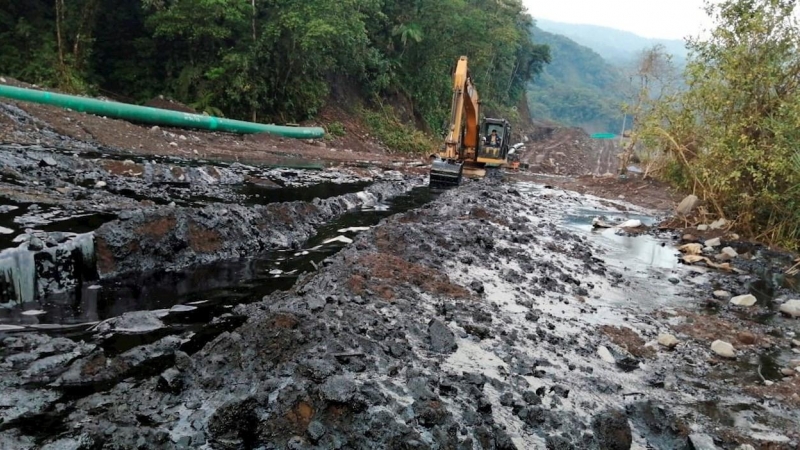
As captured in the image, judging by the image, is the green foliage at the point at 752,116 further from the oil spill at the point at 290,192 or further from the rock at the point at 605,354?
the oil spill at the point at 290,192

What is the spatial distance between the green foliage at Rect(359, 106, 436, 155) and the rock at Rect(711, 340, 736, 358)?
25928 millimetres

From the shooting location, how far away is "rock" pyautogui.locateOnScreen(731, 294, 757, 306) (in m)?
8.68

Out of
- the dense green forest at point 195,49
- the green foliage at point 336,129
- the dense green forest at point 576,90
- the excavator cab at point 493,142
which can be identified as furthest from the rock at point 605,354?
the dense green forest at point 576,90

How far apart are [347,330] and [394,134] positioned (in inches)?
1103

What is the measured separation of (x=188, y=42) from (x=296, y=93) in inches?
207

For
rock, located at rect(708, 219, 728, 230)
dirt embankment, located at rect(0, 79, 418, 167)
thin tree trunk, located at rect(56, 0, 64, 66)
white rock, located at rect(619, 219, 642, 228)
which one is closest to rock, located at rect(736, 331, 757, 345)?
rock, located at rect(708, 219, 728, 230)

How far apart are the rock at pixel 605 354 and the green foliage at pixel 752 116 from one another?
8.19 metres

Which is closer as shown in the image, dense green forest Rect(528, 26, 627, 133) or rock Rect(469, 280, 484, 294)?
rock Rect(469, 280, 484, 294)

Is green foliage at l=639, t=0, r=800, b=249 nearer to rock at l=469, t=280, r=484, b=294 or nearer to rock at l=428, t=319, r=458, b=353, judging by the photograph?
rock at l=469, t=280, r=484, b=294

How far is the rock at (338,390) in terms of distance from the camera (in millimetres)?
3812

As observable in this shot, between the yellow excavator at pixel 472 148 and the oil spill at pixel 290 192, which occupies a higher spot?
the yellow excavator at pixel 472 148

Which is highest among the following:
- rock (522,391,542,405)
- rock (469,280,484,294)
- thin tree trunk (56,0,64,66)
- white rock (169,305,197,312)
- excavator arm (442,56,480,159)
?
thin tree trunk (56,0,64,66)

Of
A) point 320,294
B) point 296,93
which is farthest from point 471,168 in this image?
point 320,294

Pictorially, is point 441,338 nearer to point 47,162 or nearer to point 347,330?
point 347,330
